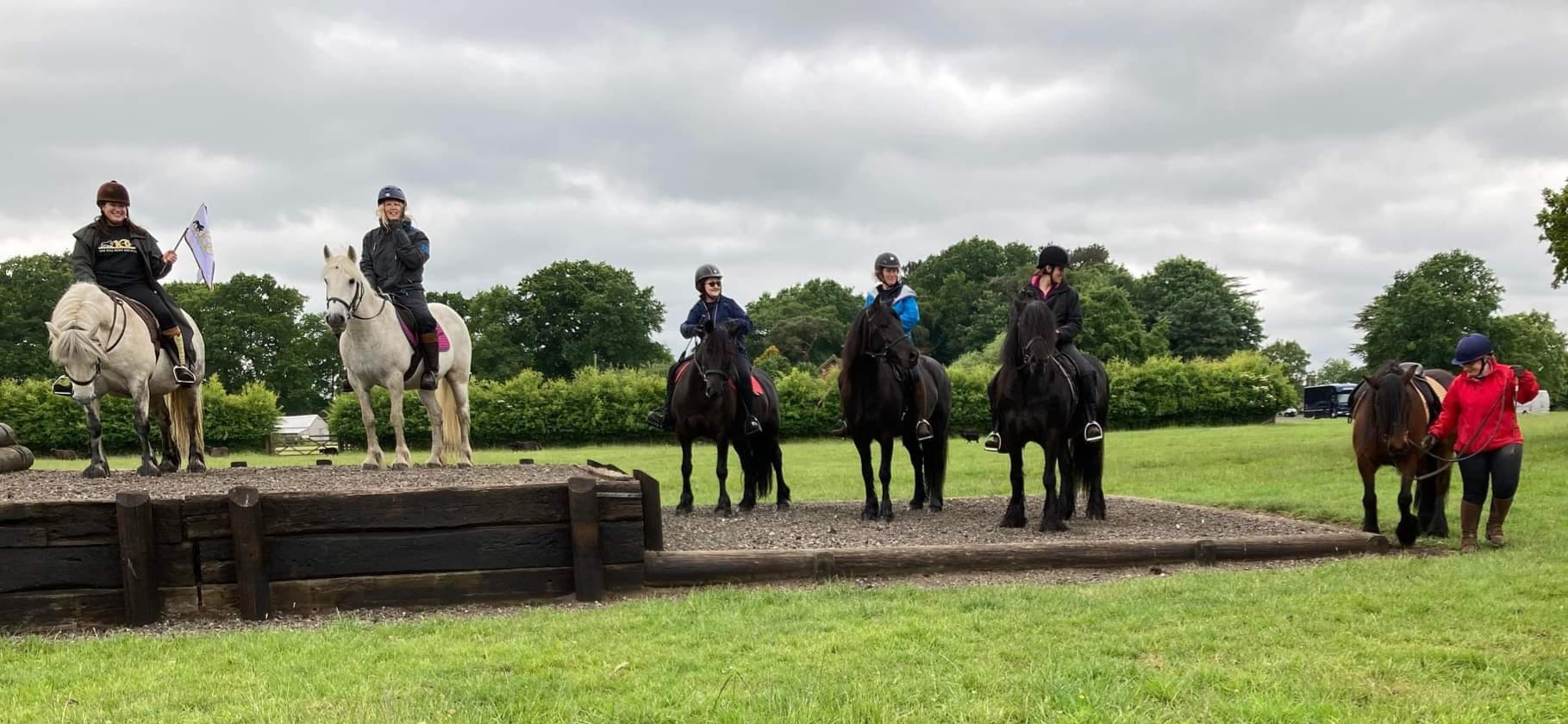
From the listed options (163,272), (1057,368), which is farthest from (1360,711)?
(163,272)

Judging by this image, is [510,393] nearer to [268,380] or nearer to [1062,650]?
[268,380]

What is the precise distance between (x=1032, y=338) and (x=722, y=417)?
3388 mm

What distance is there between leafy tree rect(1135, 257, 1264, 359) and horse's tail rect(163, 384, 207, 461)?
221 ft

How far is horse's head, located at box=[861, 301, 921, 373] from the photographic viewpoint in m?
10.2

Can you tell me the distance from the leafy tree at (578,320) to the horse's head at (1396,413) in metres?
56.7

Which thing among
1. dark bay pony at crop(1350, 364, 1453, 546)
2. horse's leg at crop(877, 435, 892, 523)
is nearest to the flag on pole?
horse's leg at crop(877, 435, 892, 523)

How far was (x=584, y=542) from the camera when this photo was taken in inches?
285

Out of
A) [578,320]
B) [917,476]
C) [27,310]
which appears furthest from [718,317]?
[578,320]

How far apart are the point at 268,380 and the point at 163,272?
54.1 metres

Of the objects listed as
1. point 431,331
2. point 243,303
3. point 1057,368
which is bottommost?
point 1057,368

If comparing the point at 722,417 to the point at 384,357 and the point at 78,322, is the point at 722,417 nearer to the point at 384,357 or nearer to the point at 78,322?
the point at 384,357

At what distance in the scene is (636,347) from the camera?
2589 inches

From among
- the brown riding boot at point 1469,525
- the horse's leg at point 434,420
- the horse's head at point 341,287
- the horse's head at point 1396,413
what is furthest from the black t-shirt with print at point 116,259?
the brown riding boot at point 1469,525

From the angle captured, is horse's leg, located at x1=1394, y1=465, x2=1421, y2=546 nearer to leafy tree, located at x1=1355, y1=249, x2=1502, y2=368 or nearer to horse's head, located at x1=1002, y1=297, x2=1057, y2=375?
horse's head, located at x1=1002, y1=297, x2=1057, y2=375
